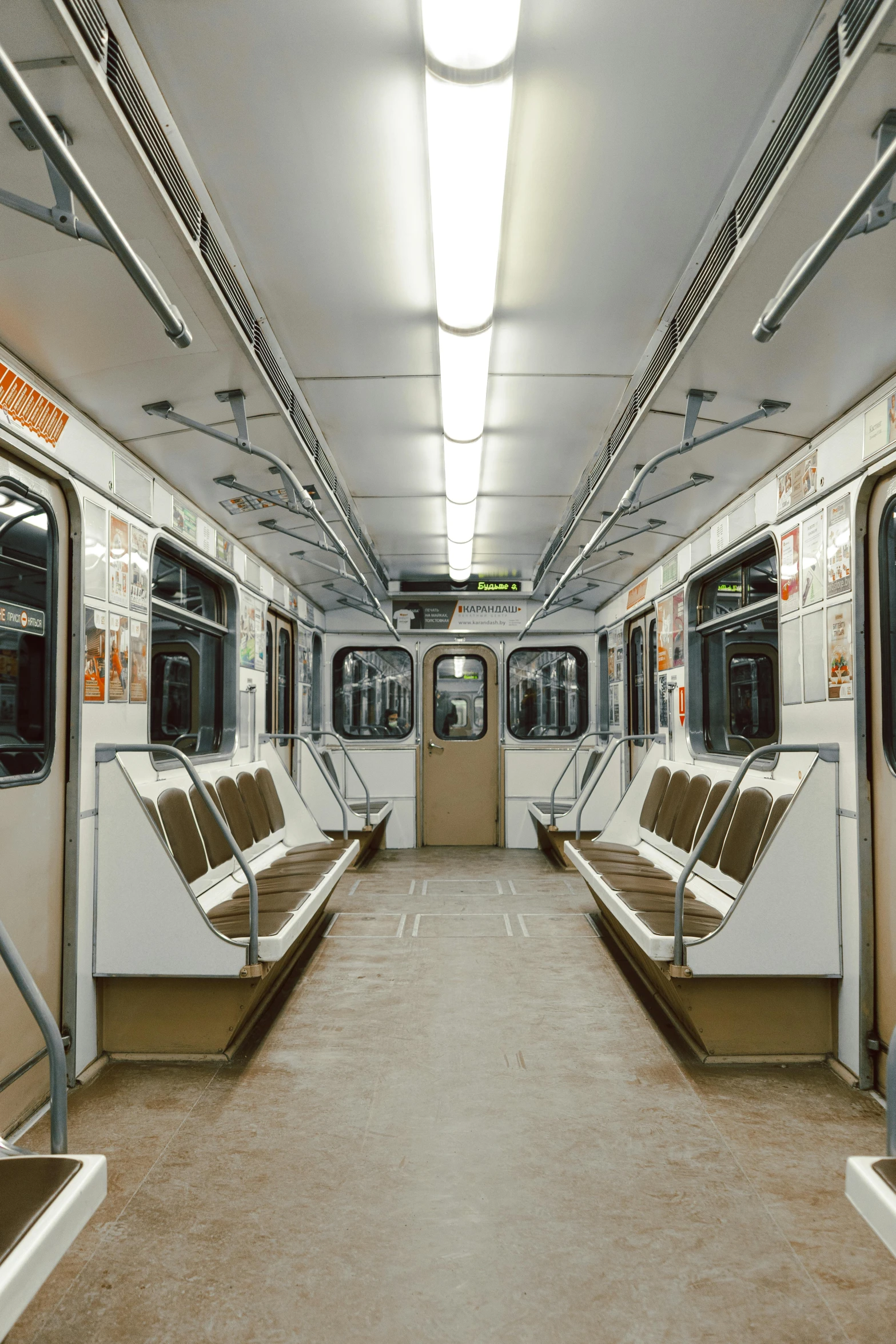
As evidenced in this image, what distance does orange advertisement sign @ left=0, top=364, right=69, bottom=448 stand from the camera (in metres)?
2.69

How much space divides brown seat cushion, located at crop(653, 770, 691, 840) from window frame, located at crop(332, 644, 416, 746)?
4124 mm

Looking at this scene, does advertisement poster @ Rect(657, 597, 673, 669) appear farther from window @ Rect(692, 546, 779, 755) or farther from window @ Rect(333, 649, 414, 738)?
window @ Rect(333, 649, 414, 738)

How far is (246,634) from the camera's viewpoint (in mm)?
5895

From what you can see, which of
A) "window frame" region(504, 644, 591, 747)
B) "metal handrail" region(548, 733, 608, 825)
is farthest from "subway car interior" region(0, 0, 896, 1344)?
"window frame" region(504, 644, 591, 747)

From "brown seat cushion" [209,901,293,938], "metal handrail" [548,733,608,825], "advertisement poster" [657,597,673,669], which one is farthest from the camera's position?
"metal handrail" [548,733,608,825]

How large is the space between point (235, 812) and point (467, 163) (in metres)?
3.86

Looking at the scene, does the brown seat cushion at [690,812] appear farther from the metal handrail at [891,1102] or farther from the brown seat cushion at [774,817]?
the metal handrail at [891,1102]

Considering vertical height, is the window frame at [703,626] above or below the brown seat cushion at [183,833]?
above

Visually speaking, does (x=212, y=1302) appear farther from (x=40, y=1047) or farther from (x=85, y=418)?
(x=85, y=418)

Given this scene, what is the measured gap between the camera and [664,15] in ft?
5.45

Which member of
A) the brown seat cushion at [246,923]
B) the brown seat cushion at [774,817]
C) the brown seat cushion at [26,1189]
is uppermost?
the brown seat cushion at [774,817]

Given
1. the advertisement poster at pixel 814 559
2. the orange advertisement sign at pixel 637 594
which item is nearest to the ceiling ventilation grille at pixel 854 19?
the advertisement poster at pixel 814 559

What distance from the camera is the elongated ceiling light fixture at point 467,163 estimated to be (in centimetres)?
153

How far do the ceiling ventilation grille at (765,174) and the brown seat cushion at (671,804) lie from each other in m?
2.63
